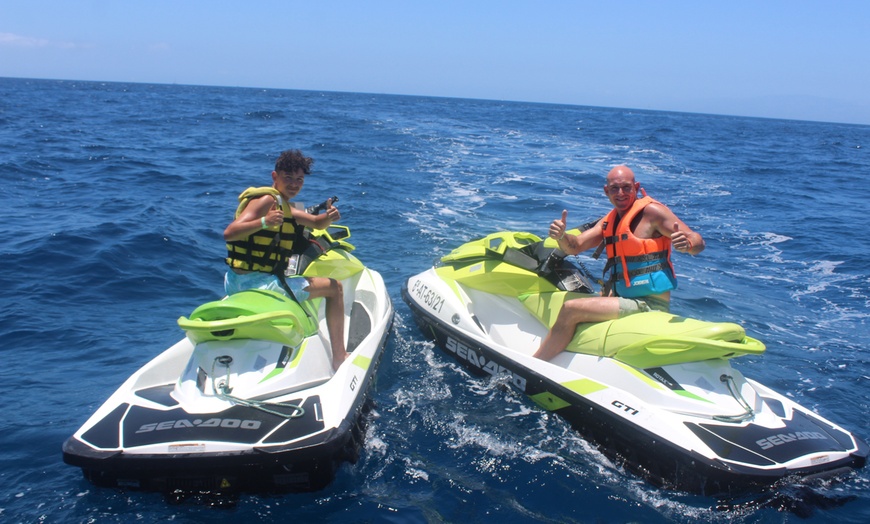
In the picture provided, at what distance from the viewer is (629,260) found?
477 cm

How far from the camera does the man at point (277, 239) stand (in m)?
4.52

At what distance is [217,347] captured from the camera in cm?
402

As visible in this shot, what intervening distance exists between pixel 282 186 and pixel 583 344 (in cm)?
250

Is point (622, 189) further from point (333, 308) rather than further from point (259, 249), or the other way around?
point (259, 249)

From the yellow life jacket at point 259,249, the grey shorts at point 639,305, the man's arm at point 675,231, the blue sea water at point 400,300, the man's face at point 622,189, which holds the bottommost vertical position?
the blue sea water at point 400,300

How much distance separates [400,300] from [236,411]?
12.6 feet

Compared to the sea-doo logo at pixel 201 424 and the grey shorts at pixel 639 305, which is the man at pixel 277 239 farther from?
the grey shorts at pixel 639 305

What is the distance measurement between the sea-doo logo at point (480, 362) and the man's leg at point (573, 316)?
11.2 inches

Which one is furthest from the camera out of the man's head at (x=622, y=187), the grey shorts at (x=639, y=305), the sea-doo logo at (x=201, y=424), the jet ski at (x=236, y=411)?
the man's head at (x=622, y=187)

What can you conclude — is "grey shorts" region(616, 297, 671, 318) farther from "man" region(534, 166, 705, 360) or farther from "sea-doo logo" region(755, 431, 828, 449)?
"sea-doo logo" region(755, 431, 828, 449)

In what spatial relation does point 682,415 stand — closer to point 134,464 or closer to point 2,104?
point 134,464

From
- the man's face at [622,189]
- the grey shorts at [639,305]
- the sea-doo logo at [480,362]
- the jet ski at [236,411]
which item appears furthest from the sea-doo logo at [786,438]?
the jet ski at [236,411]

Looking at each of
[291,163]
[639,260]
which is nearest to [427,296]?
[291,163]

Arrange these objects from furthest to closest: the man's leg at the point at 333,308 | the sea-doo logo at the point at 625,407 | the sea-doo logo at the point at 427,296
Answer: the sea-doo logo at the point at 427,296 < the man's leg at the point at 333,308 < the sea-doo logo at the point at 625,407
